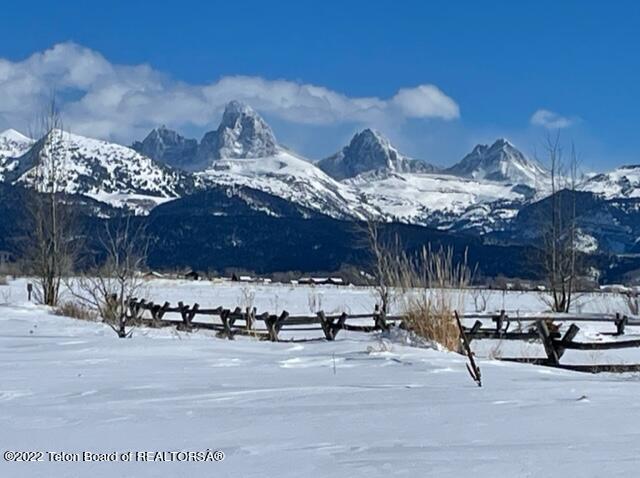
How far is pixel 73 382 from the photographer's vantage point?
612 cm

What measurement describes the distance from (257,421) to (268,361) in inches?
132

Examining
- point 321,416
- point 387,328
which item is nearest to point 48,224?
point 387,328

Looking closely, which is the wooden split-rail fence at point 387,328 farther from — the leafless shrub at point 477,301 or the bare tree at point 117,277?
the leafless shrub at point 477,301

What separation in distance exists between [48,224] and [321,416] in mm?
22928

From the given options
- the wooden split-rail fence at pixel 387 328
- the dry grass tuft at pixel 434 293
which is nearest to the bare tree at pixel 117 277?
the wooden split-rail fence at pixel 387 328

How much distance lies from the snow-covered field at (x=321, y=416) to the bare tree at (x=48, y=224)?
18321mm

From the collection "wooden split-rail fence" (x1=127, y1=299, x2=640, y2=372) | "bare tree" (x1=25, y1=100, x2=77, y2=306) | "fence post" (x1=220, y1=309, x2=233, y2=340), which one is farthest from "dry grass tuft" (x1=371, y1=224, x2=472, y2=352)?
"bare tree" (x1=25, y1=100, x2=77, y2=306)

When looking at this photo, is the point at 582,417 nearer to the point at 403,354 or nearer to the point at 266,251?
the point at 403,354

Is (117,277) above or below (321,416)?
above

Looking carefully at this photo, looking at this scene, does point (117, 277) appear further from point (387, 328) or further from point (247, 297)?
point (247, 297)

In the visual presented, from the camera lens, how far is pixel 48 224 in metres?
25.8

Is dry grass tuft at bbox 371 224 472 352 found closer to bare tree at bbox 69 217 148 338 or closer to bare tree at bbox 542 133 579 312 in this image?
bare tree at bbox 69 217 148 338

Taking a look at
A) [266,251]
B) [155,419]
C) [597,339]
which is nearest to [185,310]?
[597,339]

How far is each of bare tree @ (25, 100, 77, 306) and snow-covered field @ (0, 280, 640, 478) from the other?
18.3 m
